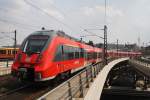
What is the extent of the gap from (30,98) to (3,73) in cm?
1320

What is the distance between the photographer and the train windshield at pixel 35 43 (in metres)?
16.9

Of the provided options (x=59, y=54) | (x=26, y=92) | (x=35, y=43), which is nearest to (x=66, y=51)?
(x=59, y=54)

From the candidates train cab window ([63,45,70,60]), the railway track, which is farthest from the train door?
the railway track

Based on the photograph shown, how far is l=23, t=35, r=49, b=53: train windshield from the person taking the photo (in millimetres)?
16869

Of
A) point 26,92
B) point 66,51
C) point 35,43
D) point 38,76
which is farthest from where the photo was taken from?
point 66,51

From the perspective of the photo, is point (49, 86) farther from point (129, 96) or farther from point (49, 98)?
point (129, 96)

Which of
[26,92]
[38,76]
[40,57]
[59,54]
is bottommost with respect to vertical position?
[26,92]

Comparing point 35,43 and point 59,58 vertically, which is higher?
point 35,43

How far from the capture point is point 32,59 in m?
16.3

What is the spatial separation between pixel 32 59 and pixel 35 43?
1.39 m

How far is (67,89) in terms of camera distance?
1034 cm

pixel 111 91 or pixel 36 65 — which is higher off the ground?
pixel 36 65

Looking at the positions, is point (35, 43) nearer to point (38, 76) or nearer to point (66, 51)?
point (38, 76)

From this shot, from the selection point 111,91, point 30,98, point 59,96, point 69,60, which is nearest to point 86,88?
point 30,98
